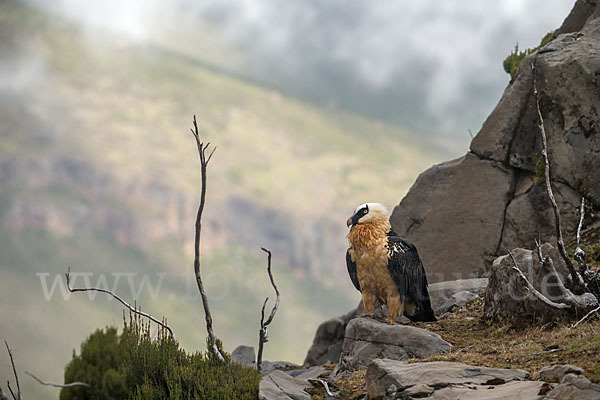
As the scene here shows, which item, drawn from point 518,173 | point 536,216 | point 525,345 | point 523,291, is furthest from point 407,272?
point 518,173

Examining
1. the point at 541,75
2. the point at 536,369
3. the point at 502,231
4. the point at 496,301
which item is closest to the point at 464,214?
the point at 502,231

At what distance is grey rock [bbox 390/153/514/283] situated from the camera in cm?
1408

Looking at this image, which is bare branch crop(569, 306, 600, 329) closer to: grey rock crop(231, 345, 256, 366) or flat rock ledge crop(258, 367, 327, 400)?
flat rock ledge crop(258, 367, 327, 400)

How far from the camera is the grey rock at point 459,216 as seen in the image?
1408 centimetres

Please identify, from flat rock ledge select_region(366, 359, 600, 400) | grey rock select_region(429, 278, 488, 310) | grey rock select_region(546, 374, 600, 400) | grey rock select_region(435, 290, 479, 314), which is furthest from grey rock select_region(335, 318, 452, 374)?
grey rock select_region(429, 278, 488, 310)

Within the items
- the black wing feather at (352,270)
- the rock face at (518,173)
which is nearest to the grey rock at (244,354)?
the rock face at (518,173)

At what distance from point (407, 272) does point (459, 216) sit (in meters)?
6.01

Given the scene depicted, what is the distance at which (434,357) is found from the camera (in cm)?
762

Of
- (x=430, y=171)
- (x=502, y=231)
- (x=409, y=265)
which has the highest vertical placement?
(x=430, y=171)

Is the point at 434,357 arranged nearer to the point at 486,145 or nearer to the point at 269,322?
the point at 269,322

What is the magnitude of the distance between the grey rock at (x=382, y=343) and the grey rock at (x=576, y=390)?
3.01 meters

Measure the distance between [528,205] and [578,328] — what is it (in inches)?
268

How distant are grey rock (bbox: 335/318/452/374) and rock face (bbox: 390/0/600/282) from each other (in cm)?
571

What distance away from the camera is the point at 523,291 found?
332 inches
